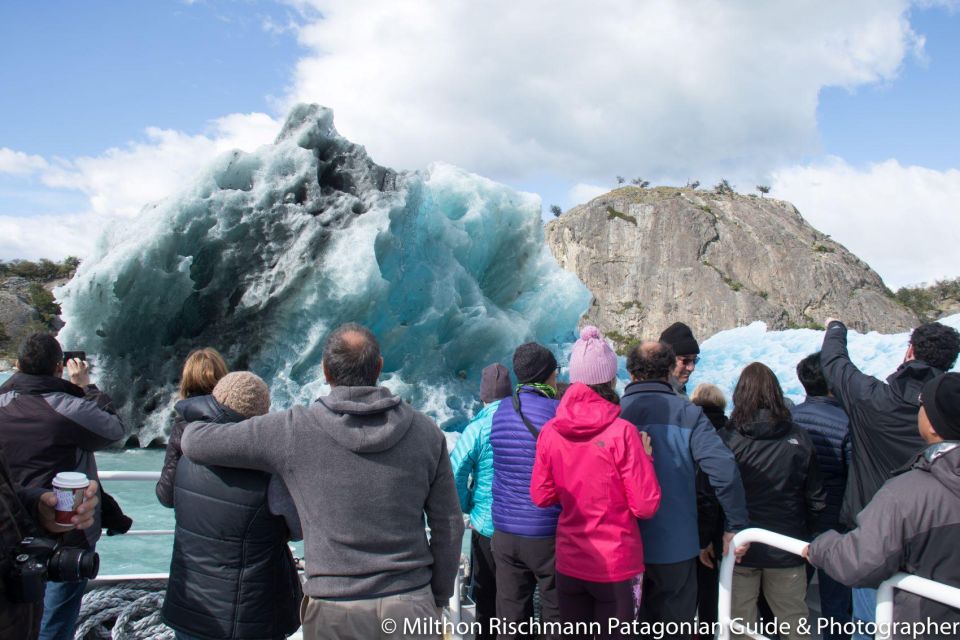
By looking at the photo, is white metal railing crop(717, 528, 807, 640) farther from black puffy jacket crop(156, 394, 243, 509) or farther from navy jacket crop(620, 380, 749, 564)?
black puffy jacket crop(156, 394, 243, 509)

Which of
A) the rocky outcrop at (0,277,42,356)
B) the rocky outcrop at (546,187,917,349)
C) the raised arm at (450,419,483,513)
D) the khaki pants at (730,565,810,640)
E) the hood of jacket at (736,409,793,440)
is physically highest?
the rocky outcrop at (546,187,917,349)

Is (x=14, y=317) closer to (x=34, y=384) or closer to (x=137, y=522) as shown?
(x=137, y=522)

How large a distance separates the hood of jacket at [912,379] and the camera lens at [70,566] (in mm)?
2595

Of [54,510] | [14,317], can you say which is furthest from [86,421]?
[14,317]

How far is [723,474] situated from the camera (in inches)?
93.0

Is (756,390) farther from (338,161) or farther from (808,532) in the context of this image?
(338,161)

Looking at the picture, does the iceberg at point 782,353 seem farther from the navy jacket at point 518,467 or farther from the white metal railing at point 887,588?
the navy jacket at point 518,467

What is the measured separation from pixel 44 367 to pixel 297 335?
6.51 m

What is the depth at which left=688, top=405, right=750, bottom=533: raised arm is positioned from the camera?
2.36 m

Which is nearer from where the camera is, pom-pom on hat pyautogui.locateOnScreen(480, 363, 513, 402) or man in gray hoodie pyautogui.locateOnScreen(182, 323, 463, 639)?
man in gray hoodie pyautogui.locateOnScreen(182, 323, 463, 639)

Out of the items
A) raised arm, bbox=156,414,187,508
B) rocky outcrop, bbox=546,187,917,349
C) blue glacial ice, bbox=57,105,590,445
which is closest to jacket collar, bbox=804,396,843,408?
raised arm, bbox=156,414,187,508

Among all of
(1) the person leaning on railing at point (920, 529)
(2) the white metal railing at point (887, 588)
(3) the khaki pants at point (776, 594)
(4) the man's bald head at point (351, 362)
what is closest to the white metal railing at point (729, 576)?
(2) the white metal railing at point (887, 588)

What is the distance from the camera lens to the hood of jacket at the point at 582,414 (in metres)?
2.27

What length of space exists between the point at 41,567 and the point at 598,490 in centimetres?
152
